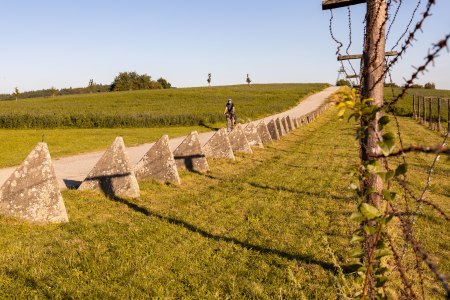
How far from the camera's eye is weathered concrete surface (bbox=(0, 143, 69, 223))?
20.6ft

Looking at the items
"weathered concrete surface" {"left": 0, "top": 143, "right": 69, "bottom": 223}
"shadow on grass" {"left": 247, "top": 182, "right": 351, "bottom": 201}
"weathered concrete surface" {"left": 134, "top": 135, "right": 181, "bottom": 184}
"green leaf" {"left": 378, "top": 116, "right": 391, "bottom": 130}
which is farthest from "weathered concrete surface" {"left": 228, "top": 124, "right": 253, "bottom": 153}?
"green leaf" {"left": 378, "top": 116, "right": 391, "bottom": 130}

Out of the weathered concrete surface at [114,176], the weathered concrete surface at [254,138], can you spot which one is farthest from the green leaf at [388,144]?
the weathered concrete surface at [254,138]

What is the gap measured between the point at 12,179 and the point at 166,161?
375 centimetres

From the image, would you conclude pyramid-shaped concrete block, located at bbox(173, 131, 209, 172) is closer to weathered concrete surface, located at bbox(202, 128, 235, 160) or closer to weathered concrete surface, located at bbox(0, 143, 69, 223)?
weathered concrete surface, located at bbox(202, 128, 235, 160)

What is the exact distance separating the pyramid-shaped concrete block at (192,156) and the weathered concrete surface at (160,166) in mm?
1637

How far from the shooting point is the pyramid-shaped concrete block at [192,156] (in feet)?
36.2

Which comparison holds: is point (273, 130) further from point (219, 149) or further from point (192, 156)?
point (192, 156)

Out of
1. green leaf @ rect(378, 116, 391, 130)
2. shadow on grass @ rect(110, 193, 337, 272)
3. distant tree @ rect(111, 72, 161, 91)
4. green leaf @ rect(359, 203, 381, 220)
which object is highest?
distant tree @ rect(111, 72, 161, 91)

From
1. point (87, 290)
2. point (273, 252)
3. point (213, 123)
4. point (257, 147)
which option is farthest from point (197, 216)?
point (213, 123)

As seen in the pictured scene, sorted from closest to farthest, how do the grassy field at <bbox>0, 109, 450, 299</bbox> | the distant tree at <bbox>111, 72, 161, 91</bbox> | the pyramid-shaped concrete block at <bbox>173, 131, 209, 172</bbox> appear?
the grassy field at <bbox>0, 109, 450, 299</bbox>
the pyramid-shaped concrete block at <bbox>173, 131, 209, 172</bbox>
the distant tree at <bbox>111, 72, 161, 91</bbox>

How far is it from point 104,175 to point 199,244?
11.8ft

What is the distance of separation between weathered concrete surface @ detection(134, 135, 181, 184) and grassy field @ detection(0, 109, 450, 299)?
0.33 m

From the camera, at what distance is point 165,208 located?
7.50 metres

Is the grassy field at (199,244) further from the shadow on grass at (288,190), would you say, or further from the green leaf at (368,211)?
the green leaf at (368,211)
